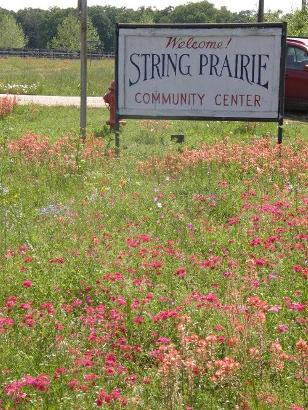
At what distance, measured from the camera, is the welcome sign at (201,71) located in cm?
1252

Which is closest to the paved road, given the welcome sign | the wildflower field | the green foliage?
the green foliage

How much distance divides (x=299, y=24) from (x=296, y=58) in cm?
1411

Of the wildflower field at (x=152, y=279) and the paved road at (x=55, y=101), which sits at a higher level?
the wildflower field at (x=152, y=279)

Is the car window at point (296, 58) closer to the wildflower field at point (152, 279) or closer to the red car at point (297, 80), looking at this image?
the red car at point (297, 80)

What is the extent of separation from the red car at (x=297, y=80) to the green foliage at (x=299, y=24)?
11851mm

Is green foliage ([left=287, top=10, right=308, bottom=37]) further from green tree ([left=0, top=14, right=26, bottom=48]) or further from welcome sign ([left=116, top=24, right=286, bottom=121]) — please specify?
green tree ([left=0, top=14, right=26, bottom=48])

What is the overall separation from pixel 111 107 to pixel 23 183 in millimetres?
7593

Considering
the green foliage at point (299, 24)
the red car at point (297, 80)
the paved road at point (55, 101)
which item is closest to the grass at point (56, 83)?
the paved road at point (55, 101)

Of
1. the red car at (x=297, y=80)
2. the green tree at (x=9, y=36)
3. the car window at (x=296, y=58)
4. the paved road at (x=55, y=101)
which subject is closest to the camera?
the red car at (x=297, y=80)

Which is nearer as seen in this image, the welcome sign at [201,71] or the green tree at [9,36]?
the welcome sign at [201,71]

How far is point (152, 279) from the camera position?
6.25 metres

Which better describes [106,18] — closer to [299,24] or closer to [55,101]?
[299,24]

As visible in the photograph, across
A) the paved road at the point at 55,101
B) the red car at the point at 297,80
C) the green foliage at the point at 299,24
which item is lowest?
the paved road at the point at 55,101

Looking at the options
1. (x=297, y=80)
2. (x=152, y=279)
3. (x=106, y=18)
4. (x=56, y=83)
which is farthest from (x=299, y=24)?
(x=106, y=18)
